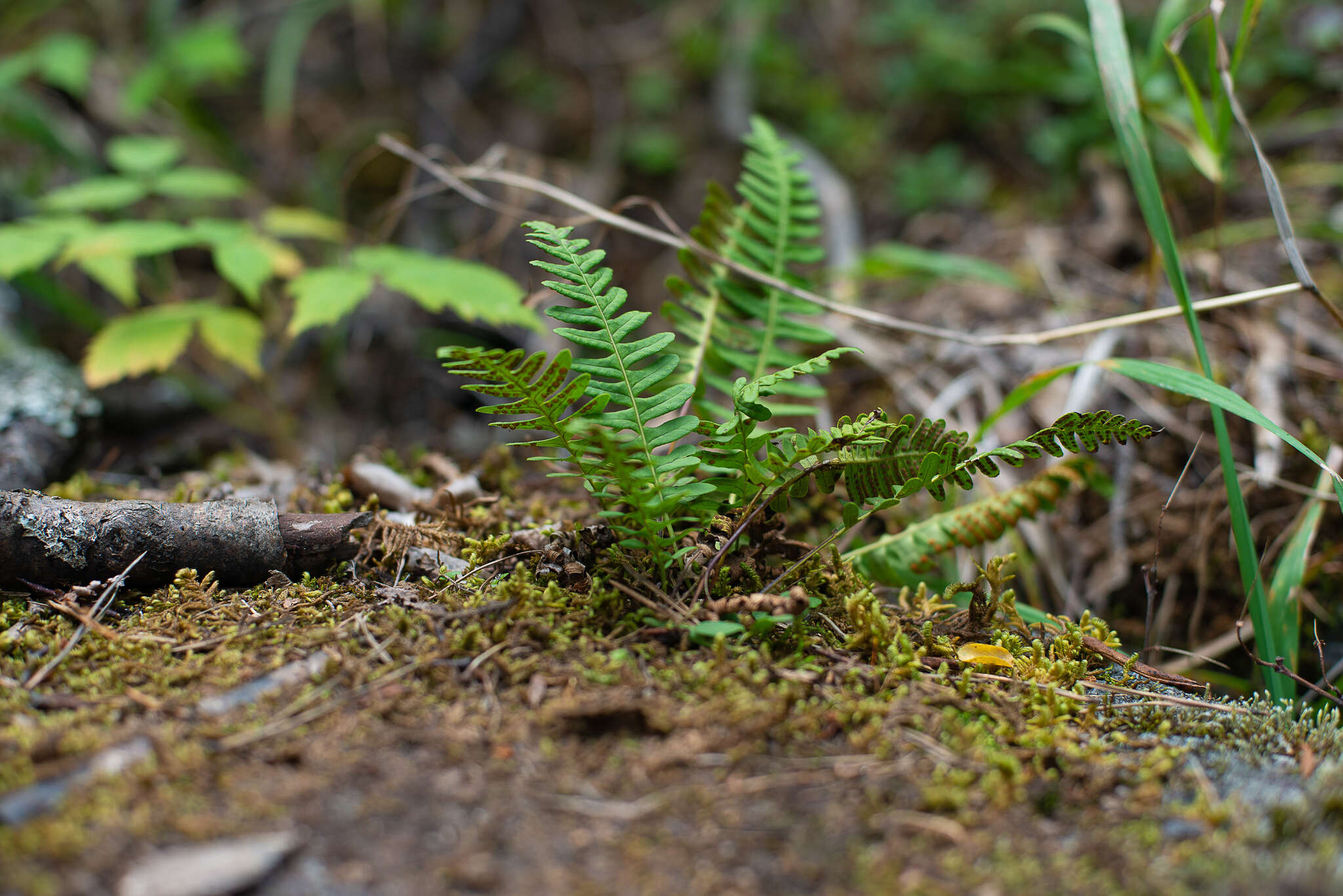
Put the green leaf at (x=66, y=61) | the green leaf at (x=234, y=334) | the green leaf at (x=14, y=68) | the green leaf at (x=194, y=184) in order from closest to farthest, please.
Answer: the green leaf at (x=234, y=334) < the green leaf at (x=194, y=184) < the green leaf at (x=14, y=68) < the green leaf at (x=66, y=61)

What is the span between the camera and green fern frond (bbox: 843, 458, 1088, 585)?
5.99 feet

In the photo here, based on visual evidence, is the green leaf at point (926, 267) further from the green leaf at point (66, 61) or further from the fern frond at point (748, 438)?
the green leaf at point (66, 61)

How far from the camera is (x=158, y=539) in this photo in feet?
5.41

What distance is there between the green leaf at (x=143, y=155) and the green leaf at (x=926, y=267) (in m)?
2.94

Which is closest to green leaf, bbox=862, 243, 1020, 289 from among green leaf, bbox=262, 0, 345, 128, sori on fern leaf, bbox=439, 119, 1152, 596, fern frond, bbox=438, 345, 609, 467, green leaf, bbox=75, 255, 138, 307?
sori on fern leaf, bbox=439, 119, 1152, 596

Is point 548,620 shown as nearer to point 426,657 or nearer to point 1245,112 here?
point 426,657

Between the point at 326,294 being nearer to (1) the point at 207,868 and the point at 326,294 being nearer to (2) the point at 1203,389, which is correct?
(1) the point at 207,868

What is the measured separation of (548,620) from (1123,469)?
202 centimetres

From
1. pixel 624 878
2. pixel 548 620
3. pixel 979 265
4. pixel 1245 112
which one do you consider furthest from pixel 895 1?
pixel 624 878

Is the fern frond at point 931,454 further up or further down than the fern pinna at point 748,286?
further down

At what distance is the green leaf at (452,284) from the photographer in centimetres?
257

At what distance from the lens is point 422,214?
5059 millimetres

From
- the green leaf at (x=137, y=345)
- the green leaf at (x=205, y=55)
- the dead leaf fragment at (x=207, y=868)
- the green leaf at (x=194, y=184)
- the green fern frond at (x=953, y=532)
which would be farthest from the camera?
the green leaf at (x=205, y=55)

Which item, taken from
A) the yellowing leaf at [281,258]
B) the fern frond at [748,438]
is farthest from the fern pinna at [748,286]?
the yellowing leaf at [281,258]
